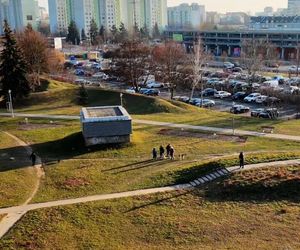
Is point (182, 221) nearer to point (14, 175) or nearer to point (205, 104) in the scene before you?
point (14, 175)

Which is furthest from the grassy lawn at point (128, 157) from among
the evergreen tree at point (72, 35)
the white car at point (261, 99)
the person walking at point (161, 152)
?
the evergreen tree at point (72, 35)

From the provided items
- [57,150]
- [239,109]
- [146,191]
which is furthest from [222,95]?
[146,191]

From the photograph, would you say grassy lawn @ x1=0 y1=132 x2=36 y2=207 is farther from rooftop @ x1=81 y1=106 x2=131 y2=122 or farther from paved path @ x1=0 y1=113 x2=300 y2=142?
paved path @ x1=0 y1=113 x2=300 y2=142

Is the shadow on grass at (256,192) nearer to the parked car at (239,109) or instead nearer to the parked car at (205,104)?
the parked car at (239,109)

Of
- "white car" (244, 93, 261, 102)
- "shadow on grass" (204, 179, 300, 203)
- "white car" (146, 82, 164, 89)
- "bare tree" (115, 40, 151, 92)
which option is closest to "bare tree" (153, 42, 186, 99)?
"bare tree" (115, 40, 151, 92)

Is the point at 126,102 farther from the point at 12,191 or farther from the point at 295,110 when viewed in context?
the point at 12,191

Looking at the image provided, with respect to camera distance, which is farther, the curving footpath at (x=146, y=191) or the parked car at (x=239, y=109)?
the parked car at (x=239, y=109)

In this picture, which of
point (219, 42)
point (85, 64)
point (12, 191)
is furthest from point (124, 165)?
point (219, 42)
